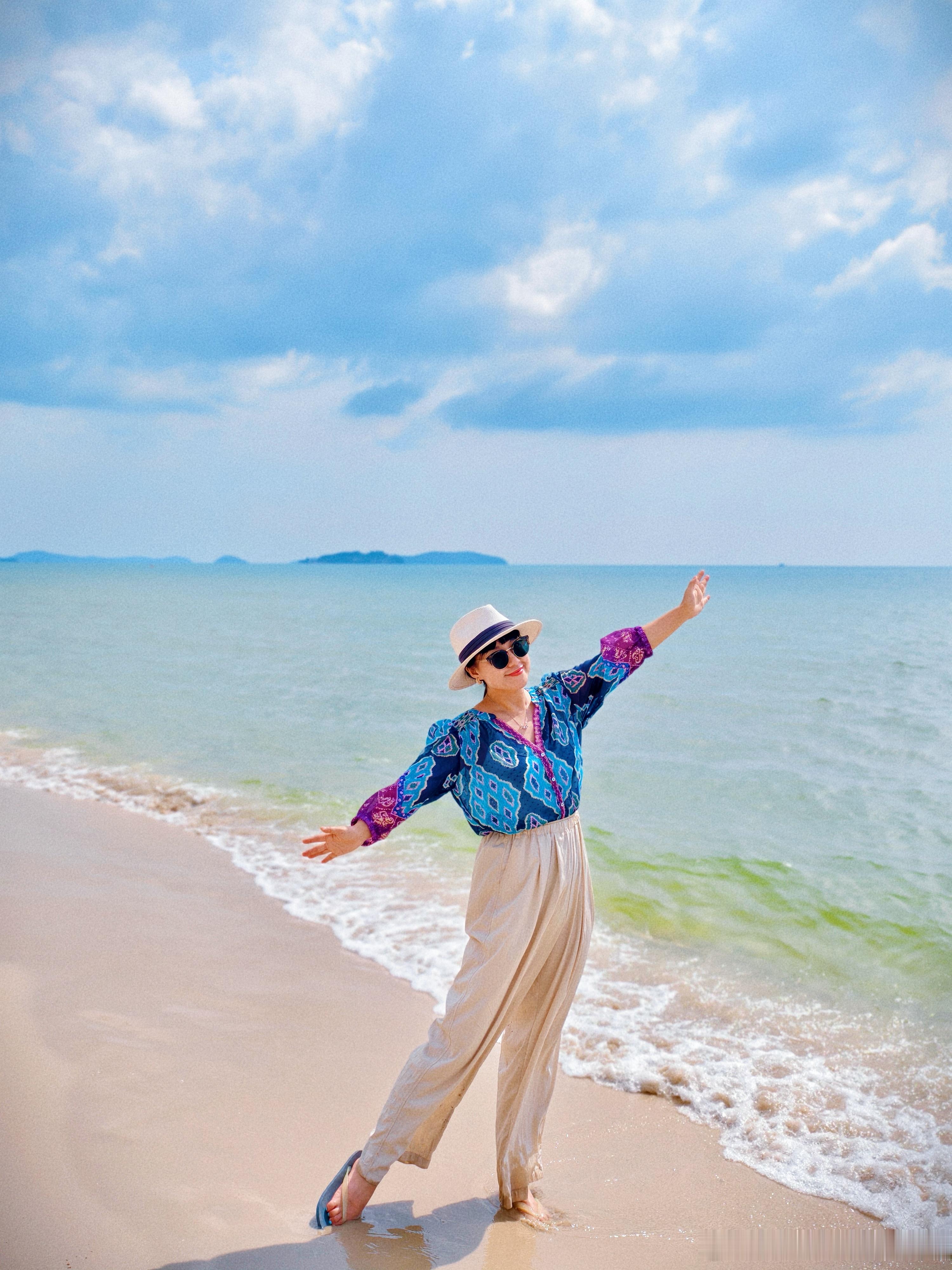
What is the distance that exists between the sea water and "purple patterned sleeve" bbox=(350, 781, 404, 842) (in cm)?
241

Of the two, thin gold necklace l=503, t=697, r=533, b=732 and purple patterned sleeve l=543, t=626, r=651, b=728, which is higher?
purple patterned sleeve l=543, t=626, r=651, b=728

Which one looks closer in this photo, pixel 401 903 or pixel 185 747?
pixel 401 903

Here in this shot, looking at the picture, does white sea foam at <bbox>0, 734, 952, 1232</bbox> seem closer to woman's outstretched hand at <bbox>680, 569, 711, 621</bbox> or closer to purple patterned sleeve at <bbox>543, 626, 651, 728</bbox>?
purple patterned sleeve at <bbox>543, 626, 651, 728</bbox>

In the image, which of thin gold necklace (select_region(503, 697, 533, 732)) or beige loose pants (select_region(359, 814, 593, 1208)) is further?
thin gold necklace (select_region(503, 697, 533, 732))

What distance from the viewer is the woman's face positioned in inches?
129

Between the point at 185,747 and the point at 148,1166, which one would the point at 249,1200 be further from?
the point at 185,747

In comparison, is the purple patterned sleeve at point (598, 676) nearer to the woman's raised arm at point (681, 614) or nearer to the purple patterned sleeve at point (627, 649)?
the purple patterned sleeve at point (627, 649)

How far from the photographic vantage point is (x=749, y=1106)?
440 cm

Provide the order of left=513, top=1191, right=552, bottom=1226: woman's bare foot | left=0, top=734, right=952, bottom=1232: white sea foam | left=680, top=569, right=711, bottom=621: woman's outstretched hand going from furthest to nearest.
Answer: left=0, top=734, right=952, bottom=1232: white sea foam, left=680, top=569, right=711, bottom=621: woman's outstretched hand, left=513, top=1191, right=552, bottom=1226: woman's bare foot

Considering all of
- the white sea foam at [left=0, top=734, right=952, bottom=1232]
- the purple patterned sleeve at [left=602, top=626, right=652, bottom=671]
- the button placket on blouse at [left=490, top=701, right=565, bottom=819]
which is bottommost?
the white sea foam at [left=0, top=734, right=952, bottom=1232]

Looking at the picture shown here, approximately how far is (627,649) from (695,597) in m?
0.50

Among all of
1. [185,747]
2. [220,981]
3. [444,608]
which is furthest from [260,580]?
[220,981]

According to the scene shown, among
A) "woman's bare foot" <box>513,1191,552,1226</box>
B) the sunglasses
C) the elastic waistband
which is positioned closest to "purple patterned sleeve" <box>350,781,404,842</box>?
the elastic waistband

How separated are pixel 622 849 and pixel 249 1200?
6.25 metres
